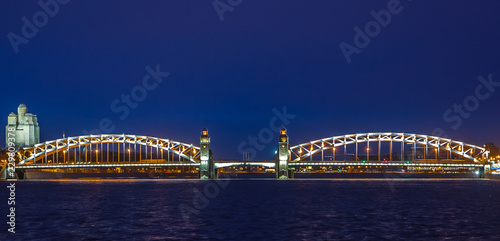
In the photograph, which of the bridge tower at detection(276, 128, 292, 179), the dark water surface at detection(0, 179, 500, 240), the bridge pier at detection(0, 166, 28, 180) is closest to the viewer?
the dark water surface at detection(0, 179, 500, 240)

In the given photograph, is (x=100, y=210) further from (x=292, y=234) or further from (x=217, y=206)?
(x=292, y=234)

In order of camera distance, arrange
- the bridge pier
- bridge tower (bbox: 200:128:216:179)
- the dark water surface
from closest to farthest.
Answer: the dark water surface
bridge tower (bbox: 200:128:216:179)
the bridge pier

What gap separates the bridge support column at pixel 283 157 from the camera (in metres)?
141

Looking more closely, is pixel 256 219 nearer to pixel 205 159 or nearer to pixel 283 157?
pixel 283 157

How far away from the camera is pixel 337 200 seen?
71438 mm

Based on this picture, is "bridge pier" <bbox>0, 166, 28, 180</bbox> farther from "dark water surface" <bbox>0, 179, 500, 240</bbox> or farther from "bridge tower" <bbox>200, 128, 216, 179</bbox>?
"dark water surface" <bbox>0, 179, 500, 240</bbox>

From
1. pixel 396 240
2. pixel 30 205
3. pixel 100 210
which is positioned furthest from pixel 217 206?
pixel 396 240

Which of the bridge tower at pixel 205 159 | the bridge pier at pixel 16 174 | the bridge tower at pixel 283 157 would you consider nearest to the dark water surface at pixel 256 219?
the bridge tower at pixel 283 157

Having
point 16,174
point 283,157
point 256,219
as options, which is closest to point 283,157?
point 283,157

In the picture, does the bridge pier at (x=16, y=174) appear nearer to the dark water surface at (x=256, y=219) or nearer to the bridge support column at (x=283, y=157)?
the bridge support column at (x=283, y=157)

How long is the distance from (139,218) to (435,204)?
92.5ft

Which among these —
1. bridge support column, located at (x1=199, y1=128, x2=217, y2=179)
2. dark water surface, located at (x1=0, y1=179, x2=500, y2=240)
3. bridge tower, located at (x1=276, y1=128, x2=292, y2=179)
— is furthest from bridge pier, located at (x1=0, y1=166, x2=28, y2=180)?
dark water surface, located at (x1=0, y1=179, x2=500, y2=240)

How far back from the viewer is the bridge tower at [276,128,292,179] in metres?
141

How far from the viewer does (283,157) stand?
141m
